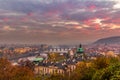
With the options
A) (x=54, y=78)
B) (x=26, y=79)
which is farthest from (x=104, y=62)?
(x=26, y=79)

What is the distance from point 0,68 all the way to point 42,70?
1746 inches

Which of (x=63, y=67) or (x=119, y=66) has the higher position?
(x=119, y=66)

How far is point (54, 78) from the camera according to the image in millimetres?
48594

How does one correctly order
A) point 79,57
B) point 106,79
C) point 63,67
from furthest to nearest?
point 79,57, point 63,67, point 106,79

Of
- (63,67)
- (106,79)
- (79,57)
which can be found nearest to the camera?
(106,79)

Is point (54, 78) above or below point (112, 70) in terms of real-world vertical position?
below

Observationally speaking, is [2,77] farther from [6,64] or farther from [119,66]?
[119,66]

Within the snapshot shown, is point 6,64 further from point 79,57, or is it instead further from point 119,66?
point 79,57

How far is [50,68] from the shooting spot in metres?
96.3

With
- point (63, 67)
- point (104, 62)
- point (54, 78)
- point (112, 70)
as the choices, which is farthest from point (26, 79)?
point (63, 67)

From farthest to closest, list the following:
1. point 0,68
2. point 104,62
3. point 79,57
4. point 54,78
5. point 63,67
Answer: point 79,57 → point 63,67 → point 0,68 → point 54,78 → point 104,62

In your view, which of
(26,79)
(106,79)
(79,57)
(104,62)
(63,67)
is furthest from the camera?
(79,57)

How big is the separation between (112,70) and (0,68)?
32994mm

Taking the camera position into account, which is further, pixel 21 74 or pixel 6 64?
pixel 6 64
